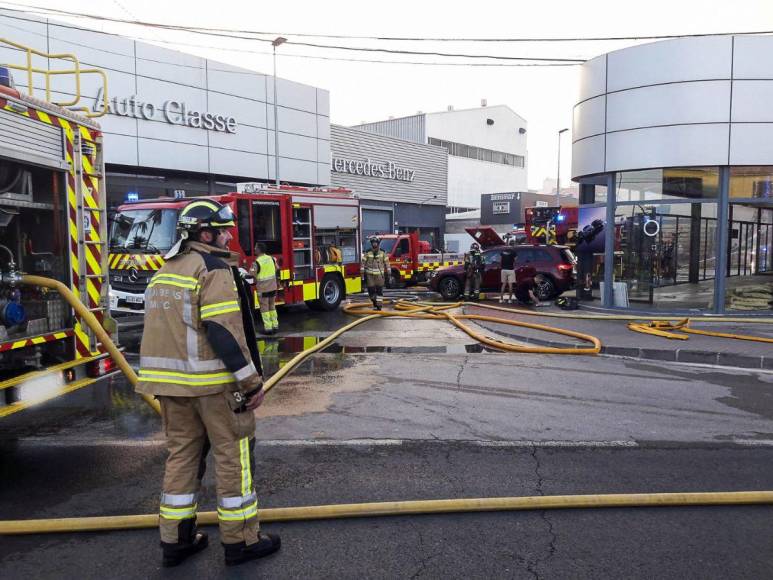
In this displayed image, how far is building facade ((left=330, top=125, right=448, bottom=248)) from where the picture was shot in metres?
36.0

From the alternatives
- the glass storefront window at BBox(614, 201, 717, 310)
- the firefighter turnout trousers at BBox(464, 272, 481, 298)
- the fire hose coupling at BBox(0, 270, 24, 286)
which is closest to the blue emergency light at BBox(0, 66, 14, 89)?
the fire hose coupling at BBox(0, 270, 24, 286)

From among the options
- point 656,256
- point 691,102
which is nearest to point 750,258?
point 656,256

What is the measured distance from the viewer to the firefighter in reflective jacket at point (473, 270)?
16.8 meters

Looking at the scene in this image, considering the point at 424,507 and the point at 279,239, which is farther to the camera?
the point at 279,239

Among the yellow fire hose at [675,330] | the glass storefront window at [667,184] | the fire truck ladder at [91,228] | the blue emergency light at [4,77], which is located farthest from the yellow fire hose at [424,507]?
the glass storefront window at [667,184]

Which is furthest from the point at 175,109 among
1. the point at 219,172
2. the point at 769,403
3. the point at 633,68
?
the point at 769,403

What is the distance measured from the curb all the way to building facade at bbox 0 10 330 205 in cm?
1754

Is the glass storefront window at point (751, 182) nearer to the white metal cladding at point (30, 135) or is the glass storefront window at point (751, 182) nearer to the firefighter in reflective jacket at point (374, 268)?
the firefighter in reflective jacket at point (374, 268)

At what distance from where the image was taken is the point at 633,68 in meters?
13.0

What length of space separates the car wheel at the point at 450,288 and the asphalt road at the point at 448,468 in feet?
29.5

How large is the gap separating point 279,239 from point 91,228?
27.5ft

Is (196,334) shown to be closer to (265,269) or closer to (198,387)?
(198,387)

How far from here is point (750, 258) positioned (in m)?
20.8

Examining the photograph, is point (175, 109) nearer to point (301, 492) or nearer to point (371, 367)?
point (371, 367)
